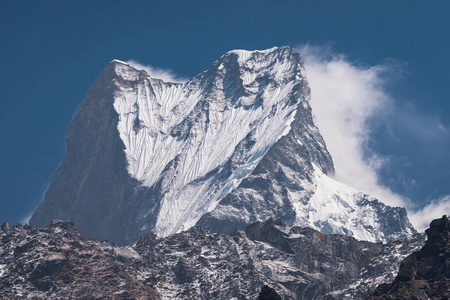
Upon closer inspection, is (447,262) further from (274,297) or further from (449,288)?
(274,297)

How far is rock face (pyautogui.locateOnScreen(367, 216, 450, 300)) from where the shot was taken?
135625 mm

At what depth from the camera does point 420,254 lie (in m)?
145

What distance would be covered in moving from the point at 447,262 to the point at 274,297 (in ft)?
60.9

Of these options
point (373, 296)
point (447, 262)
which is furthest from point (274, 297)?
point (447, 262)

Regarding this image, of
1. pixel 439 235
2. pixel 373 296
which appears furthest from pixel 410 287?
pixel 439 235

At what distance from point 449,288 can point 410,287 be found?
3924 millimetres

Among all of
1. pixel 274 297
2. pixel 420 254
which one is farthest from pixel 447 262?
pixel 274 297

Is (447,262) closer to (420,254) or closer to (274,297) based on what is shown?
(420,254)

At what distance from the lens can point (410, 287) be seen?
449 feet

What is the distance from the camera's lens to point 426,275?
142m

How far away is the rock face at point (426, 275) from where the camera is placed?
136 m

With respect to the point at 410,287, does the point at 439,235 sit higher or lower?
higher

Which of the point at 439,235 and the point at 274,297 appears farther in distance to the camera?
the point at 439,235

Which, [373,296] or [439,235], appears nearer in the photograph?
[373,296]
